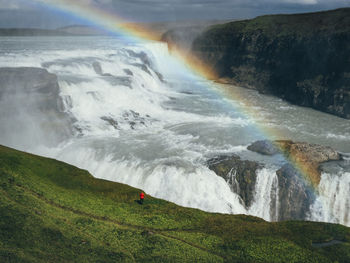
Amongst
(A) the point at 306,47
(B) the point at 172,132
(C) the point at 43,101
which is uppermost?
(A) the point at 306,47

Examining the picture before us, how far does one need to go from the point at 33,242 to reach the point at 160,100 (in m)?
31.3

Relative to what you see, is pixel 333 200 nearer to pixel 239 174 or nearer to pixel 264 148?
pixel 239 174

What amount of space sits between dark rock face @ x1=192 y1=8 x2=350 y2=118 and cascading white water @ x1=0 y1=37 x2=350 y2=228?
9.91ft

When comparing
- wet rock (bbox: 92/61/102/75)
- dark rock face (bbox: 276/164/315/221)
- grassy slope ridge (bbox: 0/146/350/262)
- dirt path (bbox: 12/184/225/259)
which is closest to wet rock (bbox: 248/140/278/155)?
dark rock face (bbox: 276/164/315/221)

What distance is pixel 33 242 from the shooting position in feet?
37.4

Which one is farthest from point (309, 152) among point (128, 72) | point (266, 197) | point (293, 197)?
point (128, 72)

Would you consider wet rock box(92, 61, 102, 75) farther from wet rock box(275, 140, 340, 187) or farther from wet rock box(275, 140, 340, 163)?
wet rock box(275, 140, 340, 163)

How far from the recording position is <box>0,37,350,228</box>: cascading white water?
21203mm

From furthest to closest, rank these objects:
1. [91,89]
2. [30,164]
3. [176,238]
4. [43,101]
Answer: [91,89] → [43,101] → [30,164] → [176,238]

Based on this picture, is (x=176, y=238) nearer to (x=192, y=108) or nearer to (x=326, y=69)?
(x=192, y=108)

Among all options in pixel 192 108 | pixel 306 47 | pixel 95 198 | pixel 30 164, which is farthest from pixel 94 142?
pixel 306 47

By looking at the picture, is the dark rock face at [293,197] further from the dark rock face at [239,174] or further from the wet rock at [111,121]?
the wet rock at [111,121]

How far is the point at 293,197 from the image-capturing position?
20938 millimetres

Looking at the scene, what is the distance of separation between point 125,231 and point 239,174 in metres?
10.6
